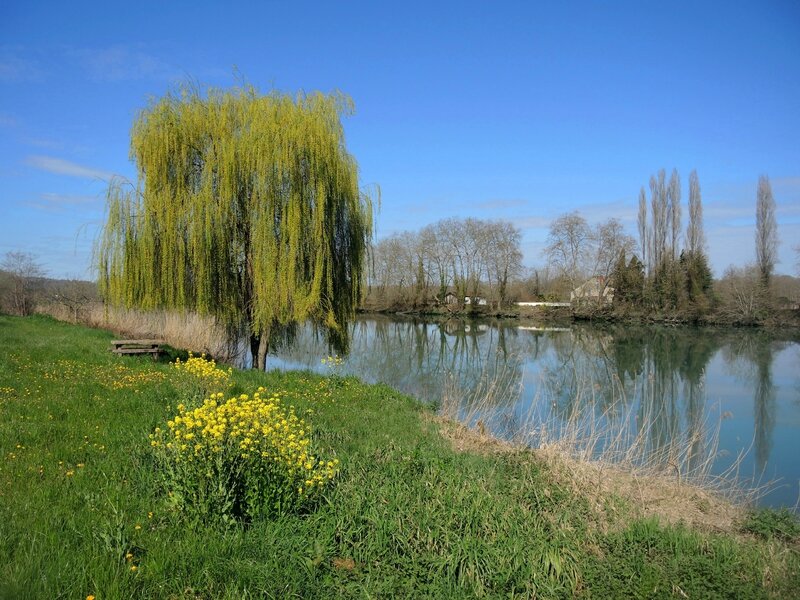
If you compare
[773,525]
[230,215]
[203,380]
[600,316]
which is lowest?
[773,525]

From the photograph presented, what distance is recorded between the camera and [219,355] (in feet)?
50.0

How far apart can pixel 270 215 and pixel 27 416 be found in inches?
268

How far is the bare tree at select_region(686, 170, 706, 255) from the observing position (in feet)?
155

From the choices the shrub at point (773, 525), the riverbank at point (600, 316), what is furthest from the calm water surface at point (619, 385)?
the riverbank at point (600, 316)

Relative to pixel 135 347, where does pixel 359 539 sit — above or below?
below

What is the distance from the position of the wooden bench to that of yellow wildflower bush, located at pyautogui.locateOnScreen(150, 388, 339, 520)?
9.23 m

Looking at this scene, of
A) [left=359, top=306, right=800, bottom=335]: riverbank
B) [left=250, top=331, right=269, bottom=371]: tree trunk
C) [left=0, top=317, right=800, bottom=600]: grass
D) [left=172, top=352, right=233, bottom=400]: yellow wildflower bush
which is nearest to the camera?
[left=0, top=317, right=800, bottom=600]: grass

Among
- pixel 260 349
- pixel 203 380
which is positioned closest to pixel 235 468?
pixel 203 380

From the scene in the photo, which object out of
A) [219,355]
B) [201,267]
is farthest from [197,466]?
[219,355]

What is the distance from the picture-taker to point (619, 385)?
1098 centimetres

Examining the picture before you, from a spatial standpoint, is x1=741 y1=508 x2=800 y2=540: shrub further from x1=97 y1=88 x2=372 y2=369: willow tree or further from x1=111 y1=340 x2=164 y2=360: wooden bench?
x1=111 y1=340 x2=164 y2=360: wooden bench

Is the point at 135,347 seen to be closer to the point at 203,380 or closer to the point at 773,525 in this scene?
the point at 203,380

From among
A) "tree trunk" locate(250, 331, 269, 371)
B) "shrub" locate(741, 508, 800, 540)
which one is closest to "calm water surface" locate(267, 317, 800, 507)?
"tree trunk" locate(250, 331, 269, 371)

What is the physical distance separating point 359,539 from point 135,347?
1082 cm
